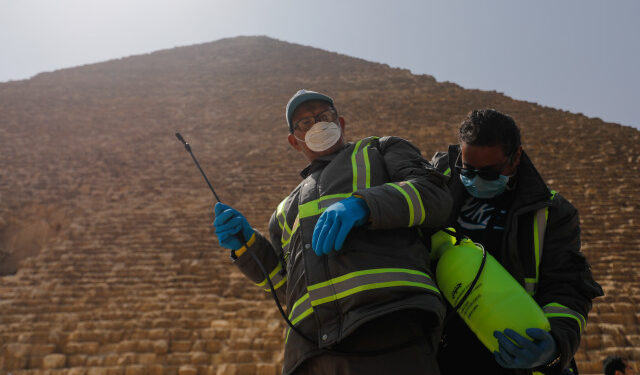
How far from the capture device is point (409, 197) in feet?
3.71

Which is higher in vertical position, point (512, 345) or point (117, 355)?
point (512, 345)

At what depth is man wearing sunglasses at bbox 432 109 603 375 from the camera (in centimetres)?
123

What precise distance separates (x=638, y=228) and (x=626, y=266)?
3.56 feet

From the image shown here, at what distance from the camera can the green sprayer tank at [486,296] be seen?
45.0 inches

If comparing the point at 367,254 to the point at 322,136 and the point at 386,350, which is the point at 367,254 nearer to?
the point at 386,350

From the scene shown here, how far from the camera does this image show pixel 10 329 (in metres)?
4.37

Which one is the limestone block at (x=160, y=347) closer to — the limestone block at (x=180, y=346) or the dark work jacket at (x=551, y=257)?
the limestone block at (x=180, y=346)

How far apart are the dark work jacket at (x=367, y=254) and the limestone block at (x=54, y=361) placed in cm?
→ 395

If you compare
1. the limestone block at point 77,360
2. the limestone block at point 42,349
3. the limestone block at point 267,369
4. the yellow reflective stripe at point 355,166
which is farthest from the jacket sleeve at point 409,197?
the limestone block at point 42,349

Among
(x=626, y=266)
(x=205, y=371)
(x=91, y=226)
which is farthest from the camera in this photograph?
(x=91, y=226)

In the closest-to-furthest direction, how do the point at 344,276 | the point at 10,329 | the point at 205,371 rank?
the point at 344,276 < the point at 205,371 < the point at 10,329

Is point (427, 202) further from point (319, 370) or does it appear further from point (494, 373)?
point (494, 373)

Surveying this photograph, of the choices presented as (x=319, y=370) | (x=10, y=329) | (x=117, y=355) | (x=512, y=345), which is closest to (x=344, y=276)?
(x=319, y=370)

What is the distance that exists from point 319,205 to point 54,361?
4.23 metres
